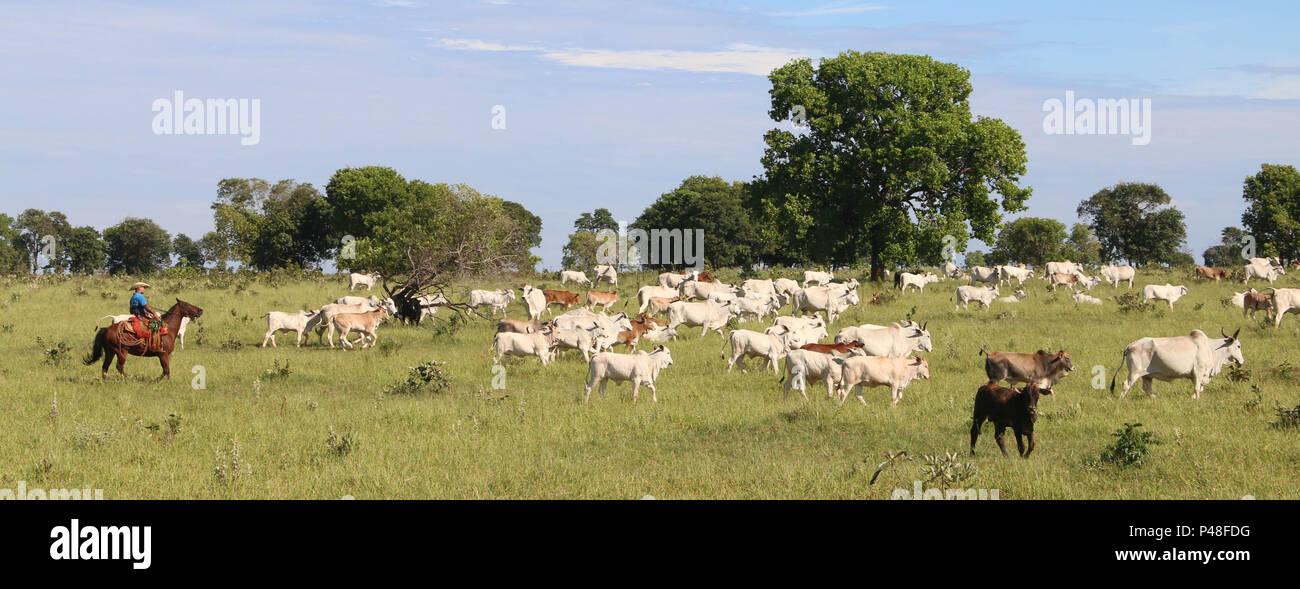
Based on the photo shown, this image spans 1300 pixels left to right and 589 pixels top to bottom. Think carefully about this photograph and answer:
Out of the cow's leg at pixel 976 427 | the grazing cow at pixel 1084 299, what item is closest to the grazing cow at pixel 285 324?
the cow's leg at pixel 976 427

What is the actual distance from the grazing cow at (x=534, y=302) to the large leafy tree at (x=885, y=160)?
1541cm

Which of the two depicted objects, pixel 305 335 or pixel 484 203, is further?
pixel 484 203

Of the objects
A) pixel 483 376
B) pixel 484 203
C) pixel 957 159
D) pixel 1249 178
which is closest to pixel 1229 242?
pixel 1249 178

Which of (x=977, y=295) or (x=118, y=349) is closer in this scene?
(x=118, y=349)

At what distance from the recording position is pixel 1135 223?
95062 millimetres

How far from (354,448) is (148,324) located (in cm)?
903

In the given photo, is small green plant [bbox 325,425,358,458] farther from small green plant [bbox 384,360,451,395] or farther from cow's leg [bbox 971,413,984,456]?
cow's leg [bbox 971,413,984,456]

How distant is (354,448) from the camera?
45.1 feet

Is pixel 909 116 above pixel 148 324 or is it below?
above

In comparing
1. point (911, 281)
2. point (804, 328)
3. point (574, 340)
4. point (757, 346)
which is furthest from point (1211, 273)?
point (574, 340)

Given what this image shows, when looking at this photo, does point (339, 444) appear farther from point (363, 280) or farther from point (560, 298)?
point (363, 280)

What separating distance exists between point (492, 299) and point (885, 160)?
19207mm

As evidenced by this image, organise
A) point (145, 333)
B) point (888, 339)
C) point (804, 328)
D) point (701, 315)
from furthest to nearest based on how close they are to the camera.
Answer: point (701, 315) < point (804, 328) < point (888, 339) < point (145, 333)

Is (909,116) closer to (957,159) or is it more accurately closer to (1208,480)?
(957,159)
